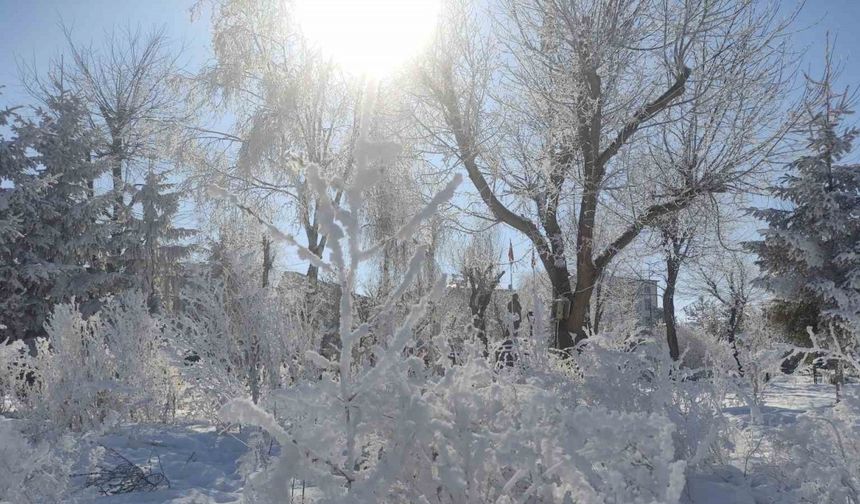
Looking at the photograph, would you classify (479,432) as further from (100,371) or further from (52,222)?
(52,222)

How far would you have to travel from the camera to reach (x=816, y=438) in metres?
1.88

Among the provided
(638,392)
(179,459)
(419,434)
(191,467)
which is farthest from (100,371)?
(419,434)

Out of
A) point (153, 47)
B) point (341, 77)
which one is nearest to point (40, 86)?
point (153, 47)

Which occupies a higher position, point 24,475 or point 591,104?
point 591,104

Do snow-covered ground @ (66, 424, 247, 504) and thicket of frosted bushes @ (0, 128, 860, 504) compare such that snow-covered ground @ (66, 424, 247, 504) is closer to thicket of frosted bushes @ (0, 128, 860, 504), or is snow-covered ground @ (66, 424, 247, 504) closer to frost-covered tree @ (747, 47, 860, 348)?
thicket of frosted bushes @ (0, 128, 860, 504)

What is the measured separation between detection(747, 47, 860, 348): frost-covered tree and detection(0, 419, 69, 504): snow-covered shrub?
34.7 ft

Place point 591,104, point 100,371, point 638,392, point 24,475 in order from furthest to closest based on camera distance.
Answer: point 591,104
point 100,371
point 638,392
point 24,475

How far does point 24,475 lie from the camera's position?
5.39ft

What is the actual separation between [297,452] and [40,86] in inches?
769

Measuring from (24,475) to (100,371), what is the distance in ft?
11.1

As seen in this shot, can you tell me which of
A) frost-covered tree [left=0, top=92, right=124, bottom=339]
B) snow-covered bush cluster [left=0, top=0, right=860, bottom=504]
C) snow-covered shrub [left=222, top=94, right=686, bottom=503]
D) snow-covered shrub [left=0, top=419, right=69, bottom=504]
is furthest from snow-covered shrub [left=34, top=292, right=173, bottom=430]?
frost-covered tree [left=0, top=92, right=124, bottom=339]

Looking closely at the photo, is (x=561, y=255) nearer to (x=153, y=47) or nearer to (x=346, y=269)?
(x=346, y=269)

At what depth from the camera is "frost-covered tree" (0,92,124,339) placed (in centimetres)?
1220

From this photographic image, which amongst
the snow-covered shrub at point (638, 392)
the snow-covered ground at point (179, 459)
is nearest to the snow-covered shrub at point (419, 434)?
the snow-covered shrub at point (638, 392)
